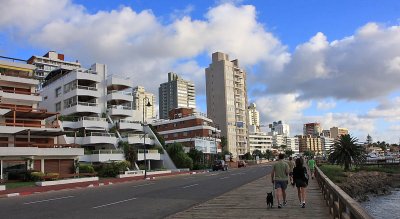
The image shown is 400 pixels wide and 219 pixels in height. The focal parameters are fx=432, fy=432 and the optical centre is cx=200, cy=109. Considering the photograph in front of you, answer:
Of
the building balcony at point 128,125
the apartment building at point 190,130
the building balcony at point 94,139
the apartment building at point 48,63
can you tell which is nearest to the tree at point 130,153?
the building balcony at point 94,139

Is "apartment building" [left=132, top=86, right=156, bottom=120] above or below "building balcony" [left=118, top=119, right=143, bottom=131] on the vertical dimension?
above

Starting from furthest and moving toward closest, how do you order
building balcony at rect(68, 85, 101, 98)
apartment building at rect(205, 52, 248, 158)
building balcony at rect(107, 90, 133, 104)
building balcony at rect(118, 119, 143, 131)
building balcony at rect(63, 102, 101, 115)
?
apartment building at rect(205, 52, 248, 158), building balcony at rect(107, 90, 133, 104), building balcony at rect(118, 119, 143, 131), building balcony at rect(68, 85, 101, 98), building balcony at rect(63, 102, 101, 115)

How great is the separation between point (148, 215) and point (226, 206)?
2.99 m

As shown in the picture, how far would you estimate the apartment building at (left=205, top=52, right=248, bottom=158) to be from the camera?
146m

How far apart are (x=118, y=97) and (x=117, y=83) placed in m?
2.29

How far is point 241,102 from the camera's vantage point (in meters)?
154

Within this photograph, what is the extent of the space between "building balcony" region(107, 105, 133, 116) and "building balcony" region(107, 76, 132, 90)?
3634mm

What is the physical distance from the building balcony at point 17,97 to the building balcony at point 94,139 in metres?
6.72

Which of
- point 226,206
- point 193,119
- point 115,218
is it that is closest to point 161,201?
point 226,206

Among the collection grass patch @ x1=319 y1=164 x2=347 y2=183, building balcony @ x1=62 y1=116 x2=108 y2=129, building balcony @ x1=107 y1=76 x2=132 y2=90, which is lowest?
grass patch @ x1=319 y1=164 x2=347 y2=183

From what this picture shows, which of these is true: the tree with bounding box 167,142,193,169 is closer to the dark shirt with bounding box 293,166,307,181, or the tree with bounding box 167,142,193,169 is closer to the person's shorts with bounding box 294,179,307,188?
the dark shirt with bounding box 293,166,307,181

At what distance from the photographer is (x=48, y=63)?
126 m

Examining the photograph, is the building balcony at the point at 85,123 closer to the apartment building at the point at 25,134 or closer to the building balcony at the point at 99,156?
the apartment building at the point at 25,134

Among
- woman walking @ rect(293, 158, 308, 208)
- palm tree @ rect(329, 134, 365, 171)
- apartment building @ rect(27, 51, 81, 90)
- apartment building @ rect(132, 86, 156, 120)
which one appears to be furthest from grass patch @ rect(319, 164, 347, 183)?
apartment building @ rect(27, 51, 81, 90)
